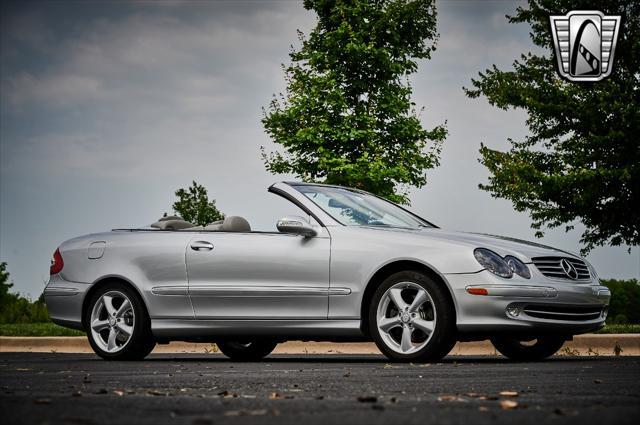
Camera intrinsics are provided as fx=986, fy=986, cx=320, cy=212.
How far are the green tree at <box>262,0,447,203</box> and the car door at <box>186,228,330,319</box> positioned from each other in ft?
56.1

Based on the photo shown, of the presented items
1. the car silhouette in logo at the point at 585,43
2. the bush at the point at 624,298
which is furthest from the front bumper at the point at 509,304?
the bush at the point at 624,298

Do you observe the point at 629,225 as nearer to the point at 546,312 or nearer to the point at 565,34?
the point at 565,34

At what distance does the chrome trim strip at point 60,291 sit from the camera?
406 inches

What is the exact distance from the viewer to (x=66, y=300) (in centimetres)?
1037

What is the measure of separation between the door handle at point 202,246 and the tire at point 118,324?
835 mm

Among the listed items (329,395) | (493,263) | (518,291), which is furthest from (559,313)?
(329,395)

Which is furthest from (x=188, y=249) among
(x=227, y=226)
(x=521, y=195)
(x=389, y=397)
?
(x=521, y=195)

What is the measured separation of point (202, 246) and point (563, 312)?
11.3 ft

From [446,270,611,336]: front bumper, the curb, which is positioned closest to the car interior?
[446,270,611,336]: front bumper

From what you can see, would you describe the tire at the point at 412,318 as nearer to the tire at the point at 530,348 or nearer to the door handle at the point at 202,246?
the tire at the point at 530,348

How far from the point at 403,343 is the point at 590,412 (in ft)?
13.6

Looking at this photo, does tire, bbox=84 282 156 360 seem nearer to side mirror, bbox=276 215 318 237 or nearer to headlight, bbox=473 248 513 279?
side mirror, bbox=276 215 318 237

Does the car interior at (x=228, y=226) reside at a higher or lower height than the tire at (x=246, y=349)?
higher

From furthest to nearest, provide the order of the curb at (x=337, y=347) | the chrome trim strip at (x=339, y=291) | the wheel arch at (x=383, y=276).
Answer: the curb at (x=337, y=347), the chrome trim strip at (x=339, y=291), the wheel arch at (x=383, y=276)
